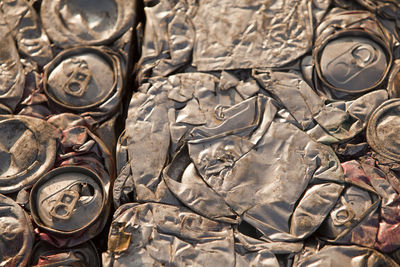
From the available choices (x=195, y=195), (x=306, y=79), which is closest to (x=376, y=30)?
(x=306, y=79)

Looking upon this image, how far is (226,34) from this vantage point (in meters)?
1.69

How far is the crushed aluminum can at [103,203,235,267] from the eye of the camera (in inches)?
58.3

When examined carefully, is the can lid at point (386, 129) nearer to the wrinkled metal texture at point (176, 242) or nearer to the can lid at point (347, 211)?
the can lid at point (347, 211)

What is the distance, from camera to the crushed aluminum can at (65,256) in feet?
5.05

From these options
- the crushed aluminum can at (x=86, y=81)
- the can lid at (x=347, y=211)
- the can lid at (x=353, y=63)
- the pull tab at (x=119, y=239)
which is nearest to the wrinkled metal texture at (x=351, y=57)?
the can lid at (x=353, y=63)

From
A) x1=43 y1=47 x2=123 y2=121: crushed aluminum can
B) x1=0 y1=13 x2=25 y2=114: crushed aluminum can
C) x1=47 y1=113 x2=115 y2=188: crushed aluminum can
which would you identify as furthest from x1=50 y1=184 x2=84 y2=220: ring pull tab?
x1=0 y1=13 x2=25 y2=114: crushed aluminum can

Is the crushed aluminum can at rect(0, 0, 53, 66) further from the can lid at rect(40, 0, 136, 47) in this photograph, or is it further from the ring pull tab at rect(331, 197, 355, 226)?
the ring pull tab at rect(331, 197, 355, 226)

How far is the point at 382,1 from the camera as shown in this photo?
1683 mm

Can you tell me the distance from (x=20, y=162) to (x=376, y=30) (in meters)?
1.29

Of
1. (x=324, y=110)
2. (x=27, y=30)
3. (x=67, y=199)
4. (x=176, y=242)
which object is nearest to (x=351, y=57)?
(x=324, y=110)

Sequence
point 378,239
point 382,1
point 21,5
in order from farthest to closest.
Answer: point 21,5 → point 382,1 → point 378,239

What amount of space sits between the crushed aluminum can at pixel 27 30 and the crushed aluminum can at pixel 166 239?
0.67 metres

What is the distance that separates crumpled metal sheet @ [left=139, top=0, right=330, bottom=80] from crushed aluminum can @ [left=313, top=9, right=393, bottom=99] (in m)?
0.07

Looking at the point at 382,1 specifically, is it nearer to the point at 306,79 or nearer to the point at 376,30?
the point at 376,30
